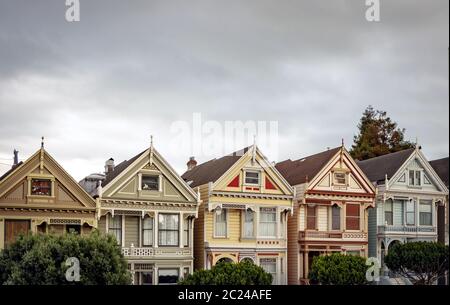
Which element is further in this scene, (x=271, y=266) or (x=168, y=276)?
(x=271, y=266)

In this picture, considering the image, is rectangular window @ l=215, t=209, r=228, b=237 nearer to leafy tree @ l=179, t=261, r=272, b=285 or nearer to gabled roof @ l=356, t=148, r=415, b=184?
leafy tree @ l=179, t=261, r=272, b=285

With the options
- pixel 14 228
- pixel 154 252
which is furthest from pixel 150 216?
pixel 14 228

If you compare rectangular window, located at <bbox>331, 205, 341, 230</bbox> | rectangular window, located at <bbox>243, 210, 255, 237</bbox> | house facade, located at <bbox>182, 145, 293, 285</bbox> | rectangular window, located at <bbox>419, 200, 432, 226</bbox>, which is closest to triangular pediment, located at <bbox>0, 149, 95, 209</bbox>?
house facade, located at <bbox>182, 145, 293, 285</bbox>

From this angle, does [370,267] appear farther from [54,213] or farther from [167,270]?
[54,213]

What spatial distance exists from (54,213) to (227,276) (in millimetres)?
8443

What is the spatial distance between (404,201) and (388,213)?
3.69ft

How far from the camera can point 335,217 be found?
126 ft

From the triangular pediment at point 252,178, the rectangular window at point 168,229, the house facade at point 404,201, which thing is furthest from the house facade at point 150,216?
the house facade at point 404,201

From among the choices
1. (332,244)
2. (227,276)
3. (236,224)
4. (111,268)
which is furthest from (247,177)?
(111,268)

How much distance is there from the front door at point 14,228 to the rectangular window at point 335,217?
1546 centimetres

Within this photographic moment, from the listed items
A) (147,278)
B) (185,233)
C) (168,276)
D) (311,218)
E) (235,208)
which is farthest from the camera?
(311,218)

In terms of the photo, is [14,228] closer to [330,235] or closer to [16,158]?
[16,158]

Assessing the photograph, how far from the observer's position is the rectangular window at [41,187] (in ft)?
106

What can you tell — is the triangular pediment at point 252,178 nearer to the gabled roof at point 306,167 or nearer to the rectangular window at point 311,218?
the rectangular window at point 311,218
